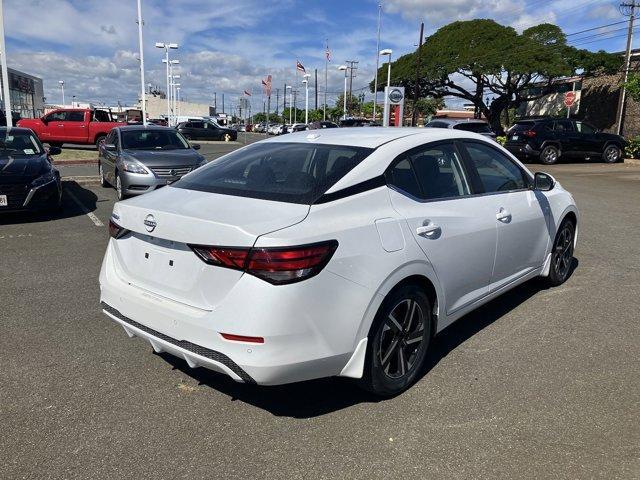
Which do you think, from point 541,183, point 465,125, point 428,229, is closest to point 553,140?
point 465,125

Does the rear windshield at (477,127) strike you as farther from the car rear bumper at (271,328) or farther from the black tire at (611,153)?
the car rear bumper at (271,328)

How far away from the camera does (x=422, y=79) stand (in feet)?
157

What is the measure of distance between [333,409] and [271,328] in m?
0.88

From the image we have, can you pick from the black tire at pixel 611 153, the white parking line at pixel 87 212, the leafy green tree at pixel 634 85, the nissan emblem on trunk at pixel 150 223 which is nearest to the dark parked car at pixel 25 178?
the white parking line at pixel 87 212

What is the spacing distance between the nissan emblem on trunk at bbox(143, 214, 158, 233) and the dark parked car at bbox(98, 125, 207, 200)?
7.11m

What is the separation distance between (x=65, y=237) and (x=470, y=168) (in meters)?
5.77

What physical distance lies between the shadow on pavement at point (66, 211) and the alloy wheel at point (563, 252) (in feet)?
24.5

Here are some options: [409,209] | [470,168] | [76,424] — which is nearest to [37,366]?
[76,424]

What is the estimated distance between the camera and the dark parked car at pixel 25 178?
311 inches

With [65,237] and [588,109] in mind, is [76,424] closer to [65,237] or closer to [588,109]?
[65,237]

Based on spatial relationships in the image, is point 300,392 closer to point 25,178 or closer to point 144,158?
point 25,178

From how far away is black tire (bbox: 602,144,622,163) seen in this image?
21.8 metres

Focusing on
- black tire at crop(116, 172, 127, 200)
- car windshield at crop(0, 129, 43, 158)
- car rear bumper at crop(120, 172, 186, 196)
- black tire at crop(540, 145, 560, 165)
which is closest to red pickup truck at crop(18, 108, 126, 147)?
black tire at crop(116, 172, 127, 200)

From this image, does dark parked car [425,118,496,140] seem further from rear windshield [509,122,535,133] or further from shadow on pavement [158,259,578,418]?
shadow on pavement [158,259,578,418]
